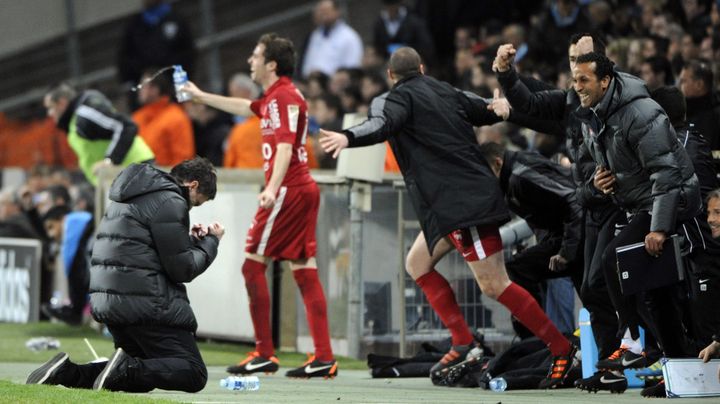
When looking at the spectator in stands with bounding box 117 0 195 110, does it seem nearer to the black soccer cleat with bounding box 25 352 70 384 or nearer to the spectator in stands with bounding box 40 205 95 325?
the spectator in stands with bounding box 40 205 95 325

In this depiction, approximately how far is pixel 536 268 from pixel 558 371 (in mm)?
1107

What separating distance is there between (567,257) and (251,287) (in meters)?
2.39

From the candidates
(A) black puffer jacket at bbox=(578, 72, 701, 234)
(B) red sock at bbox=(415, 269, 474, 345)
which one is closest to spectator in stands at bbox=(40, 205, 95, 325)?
(B) red sock at bbox=(415, 269, 474, 345)

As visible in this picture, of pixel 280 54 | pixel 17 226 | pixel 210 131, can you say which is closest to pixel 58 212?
pixel 17 226

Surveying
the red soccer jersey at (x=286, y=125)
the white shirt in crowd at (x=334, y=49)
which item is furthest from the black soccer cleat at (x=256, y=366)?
the white shirt in crowd at (x=334, y=49)

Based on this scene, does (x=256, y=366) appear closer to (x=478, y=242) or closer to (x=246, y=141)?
(x=478, y=242)

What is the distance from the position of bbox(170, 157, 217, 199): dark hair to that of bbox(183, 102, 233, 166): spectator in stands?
9804mm

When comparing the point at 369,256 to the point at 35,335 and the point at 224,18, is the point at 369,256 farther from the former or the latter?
the point at 224,18

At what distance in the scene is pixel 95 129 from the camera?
48.2 feet

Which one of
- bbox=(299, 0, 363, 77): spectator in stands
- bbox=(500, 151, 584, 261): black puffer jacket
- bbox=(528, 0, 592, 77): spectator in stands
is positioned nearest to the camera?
bbox=(500, 151, 584, 261): black puffer jacket

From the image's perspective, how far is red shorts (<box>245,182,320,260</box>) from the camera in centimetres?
1126

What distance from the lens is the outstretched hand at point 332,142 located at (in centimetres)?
964

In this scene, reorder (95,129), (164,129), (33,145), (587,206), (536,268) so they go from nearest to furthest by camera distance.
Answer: (587,206)
(536,268)
(95,129)
(164,129)
(33,145)

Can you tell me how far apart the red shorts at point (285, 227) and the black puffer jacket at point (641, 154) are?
261 centimetres
